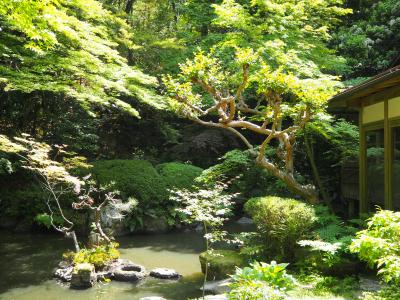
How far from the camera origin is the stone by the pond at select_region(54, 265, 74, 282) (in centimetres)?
840

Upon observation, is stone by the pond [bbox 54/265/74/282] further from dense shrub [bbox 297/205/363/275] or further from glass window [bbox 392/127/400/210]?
glass window [bbox 392/127/400/210]

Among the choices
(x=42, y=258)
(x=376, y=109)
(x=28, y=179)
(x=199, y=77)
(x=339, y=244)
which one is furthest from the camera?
(x=28, y=179)

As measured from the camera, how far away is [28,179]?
1427 cm

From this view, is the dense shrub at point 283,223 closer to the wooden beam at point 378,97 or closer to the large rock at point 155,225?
the wooden beam at point 378,97

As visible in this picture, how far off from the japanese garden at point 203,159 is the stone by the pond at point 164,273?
0.05 m

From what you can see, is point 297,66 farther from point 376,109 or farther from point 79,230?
point 79,230

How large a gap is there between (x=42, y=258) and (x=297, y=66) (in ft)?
26.3

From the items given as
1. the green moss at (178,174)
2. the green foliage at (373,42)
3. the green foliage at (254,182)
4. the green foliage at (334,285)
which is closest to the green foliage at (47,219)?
the green moss at (178,174)

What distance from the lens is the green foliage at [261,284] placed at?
14.4ft

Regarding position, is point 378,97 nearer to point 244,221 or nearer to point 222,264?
point 222,264

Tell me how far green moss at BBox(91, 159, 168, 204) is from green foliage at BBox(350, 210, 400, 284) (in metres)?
10.1

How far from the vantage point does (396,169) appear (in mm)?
7375

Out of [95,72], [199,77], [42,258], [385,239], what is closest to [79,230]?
[42,258]

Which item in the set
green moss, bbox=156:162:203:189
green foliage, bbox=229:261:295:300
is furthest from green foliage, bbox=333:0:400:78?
green foliage, bbox=229:261:295:300
